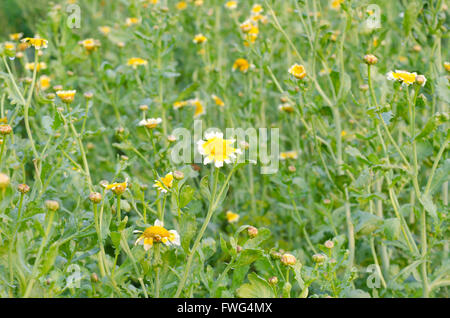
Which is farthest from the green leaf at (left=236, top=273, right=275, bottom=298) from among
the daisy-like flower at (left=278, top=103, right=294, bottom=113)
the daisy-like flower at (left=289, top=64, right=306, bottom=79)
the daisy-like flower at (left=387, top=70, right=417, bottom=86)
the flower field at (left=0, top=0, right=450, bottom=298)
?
the daisy-like flower at (left=278, top=103, right=294, bottom=113)

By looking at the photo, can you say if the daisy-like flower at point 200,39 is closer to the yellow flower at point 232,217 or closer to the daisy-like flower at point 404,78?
the yellow flower at point 232,217

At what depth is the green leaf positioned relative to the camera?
3.58 feet

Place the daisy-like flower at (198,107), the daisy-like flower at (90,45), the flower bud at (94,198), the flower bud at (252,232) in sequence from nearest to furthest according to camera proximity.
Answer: the flower bud at (94,198)
the flower bud at (252,232)
the daisy-like flower at (90,45)
the daisy-like flower at (198,107)

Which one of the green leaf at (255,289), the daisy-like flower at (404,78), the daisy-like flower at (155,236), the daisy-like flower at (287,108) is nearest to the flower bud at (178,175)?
the daisy-like flower at (155,236)

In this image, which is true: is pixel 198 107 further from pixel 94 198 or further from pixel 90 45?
pixel 94 198

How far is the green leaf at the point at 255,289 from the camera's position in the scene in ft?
3.58

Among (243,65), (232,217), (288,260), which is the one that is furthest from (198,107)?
(288,260)

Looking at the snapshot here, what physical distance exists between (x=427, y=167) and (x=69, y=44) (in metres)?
1.39

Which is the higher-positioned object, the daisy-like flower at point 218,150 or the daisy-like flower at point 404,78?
the daisy-like flower at point 404,78

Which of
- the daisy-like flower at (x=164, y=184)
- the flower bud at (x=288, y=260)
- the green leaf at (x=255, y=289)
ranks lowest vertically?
the green leaf at (x=255, y=289)

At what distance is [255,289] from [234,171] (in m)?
0.47

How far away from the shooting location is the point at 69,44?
6.62 feet

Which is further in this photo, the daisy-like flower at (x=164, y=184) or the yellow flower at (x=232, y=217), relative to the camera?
the yellow flower at (x=232, y=217)
